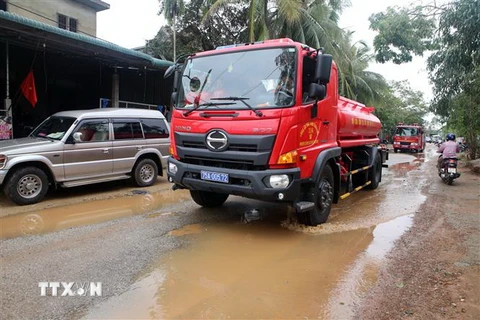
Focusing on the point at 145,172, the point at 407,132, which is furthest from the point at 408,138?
the point at 145,172

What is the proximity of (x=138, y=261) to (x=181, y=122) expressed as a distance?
2.11 meters

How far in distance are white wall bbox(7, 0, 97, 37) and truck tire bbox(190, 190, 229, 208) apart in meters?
11.6

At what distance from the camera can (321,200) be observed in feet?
17.9

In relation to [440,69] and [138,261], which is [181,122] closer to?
[138,261]

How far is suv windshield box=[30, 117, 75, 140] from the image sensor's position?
7214 millimetres

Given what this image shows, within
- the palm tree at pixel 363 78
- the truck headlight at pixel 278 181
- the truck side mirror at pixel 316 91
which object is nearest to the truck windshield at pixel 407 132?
the palm tree at pixel 363 78

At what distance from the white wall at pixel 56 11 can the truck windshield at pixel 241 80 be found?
1157cm

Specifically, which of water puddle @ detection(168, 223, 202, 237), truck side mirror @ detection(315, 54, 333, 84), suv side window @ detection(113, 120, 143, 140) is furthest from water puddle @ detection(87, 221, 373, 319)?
suv side window @ detection(113, 120, 143, 140)

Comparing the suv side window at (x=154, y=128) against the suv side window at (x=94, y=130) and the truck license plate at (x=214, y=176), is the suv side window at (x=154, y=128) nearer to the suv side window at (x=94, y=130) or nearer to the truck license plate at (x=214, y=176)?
the suv side window at (x=94, y=130)

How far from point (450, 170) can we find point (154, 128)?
8.73m

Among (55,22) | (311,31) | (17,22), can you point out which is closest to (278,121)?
(17,22)

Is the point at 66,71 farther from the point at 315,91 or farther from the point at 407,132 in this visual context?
the point at 407,132

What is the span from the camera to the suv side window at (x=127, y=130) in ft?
26.0

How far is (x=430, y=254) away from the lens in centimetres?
460
